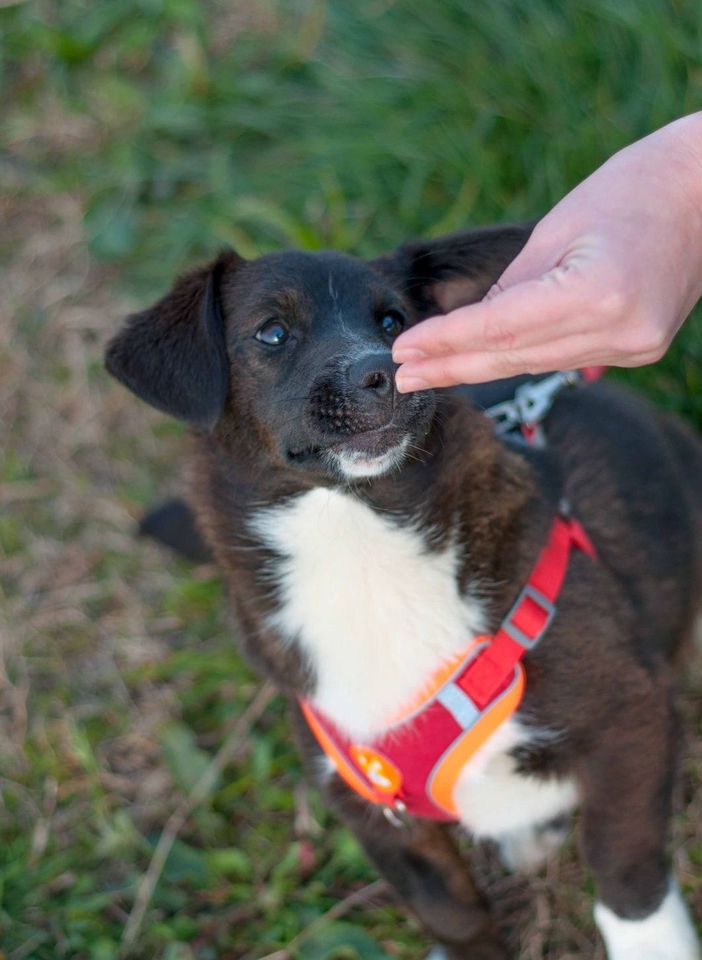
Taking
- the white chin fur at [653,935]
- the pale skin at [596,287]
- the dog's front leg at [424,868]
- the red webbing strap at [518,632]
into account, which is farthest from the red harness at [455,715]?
the pale skin at [596,287]

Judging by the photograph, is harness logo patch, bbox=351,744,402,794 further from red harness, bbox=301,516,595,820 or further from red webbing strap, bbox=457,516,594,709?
red webbing strap, bbox=457,516,594,709

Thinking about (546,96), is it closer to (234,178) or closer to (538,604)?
(234,178)

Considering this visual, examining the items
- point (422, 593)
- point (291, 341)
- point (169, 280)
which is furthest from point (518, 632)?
point (169, 280)

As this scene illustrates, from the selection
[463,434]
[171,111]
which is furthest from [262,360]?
[171,111]

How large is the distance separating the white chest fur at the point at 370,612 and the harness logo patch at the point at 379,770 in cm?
4

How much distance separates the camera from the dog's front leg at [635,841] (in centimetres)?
252

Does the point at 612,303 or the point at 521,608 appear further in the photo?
the point at 521,608

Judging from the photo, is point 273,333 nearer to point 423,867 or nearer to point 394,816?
point 394,816

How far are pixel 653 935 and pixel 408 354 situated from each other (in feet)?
5.31

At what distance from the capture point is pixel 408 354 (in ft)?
6.38

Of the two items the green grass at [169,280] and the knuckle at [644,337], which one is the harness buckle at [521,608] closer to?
the knuckle at [644,337]

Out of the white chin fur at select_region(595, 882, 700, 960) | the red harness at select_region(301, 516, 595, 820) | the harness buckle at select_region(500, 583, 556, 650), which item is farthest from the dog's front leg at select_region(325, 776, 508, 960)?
the harness buckle at select_region(500, 583, 556, 650)

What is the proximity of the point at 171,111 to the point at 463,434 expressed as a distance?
10.0ft

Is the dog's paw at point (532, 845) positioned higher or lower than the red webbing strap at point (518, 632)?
lower
